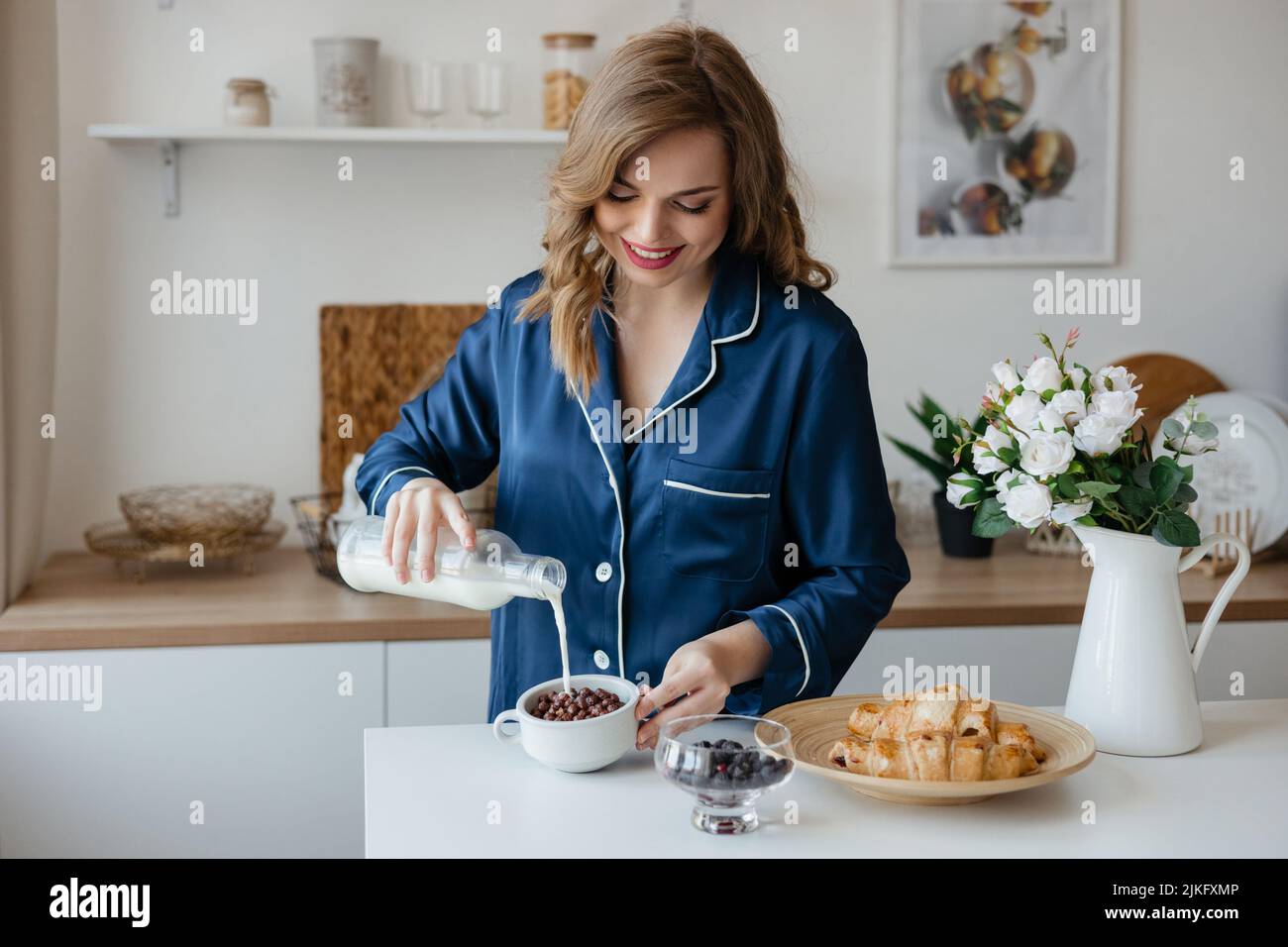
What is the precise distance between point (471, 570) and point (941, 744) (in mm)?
527

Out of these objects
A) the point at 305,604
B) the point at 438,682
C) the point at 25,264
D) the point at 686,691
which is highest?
the point at 25,264

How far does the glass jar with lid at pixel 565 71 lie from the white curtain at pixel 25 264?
3.28 ft

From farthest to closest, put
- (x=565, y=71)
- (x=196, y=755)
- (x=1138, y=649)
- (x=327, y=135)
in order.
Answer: (x=565, y=71) → (x=327, y=135) → (x=196, y=755) → (x=1138, y=649)

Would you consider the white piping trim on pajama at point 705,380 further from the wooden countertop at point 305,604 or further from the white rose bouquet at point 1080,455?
the wooden countertop at point 305,604

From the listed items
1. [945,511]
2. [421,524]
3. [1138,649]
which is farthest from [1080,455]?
[945,511]

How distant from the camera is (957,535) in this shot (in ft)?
9.73

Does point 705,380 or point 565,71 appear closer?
point 705,380

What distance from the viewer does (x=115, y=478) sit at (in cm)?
295

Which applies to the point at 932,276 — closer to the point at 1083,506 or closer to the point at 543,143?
the point at 543,143

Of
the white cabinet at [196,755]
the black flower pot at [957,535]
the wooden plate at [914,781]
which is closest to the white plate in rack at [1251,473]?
the black flower pot at [957,535]

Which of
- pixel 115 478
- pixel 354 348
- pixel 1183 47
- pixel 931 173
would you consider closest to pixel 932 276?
pixel 931 173

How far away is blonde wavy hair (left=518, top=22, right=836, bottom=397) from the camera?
4.95 feet

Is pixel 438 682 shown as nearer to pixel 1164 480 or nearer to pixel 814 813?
pixel 814 813
